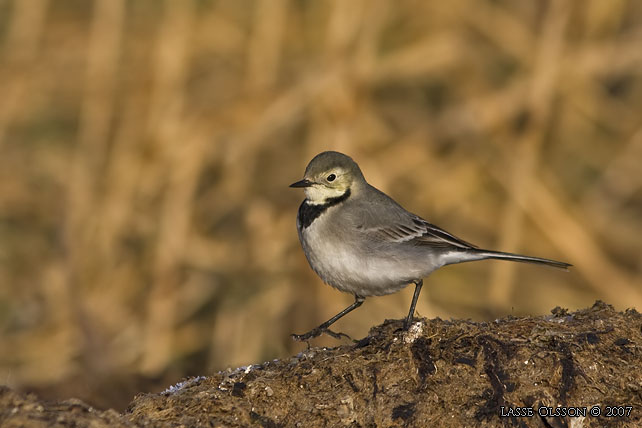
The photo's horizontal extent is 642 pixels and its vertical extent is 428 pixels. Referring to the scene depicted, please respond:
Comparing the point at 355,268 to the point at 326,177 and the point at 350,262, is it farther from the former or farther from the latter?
the point at 326,177

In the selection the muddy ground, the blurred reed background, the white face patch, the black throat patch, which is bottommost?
the muddy ground

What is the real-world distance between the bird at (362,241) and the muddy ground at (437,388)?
101 centimetres

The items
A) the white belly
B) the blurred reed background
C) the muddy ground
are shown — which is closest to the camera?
the muddy ground

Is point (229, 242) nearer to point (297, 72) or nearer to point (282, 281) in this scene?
point (282, 281)

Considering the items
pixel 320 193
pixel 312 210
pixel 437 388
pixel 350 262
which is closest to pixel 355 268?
pixel 350 262

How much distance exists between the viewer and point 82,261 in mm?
10227

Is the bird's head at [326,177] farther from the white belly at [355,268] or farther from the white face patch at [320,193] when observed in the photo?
the white belly at [355,268]

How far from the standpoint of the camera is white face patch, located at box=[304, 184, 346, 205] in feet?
20.6

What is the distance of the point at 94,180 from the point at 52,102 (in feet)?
9.66

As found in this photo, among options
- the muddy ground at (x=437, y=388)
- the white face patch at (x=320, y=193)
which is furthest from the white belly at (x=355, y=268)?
the muddy ground at (x=437, y=388)

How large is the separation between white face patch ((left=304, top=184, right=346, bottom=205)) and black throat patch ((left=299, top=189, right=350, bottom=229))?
3cm

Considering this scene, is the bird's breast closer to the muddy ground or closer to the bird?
the bird

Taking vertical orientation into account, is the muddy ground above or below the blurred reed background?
below

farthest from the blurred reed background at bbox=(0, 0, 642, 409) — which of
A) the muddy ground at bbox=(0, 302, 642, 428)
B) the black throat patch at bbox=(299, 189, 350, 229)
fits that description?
the muddy ground at bbox=(0, 302, 642, 428)
